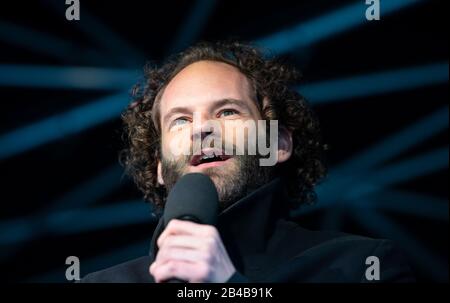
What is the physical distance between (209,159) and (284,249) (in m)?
0.30

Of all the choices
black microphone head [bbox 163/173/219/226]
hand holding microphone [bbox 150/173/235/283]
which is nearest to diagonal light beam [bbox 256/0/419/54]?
black microphone head [bbox 163/173/219/226]

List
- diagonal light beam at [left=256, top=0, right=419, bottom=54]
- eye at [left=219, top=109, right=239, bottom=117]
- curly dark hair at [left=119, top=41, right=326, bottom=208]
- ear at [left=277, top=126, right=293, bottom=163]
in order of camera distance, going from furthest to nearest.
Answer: diagonal light beam at [left=256, top=0, right=419, bottom=54], curly dark hair at [left=119, top=41, right=326, bottom=208], ear at [left=277, top=126, right=293, bottom=163], eye at [left=219, top=109, right=239, bottom=117]

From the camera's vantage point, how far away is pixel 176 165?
1789 millimetres

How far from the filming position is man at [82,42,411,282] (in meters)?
1.24

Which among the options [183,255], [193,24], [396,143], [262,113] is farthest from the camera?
[396,143]

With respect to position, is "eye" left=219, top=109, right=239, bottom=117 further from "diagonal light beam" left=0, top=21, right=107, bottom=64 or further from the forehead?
"diagonal light beam" left=0, top=21, right=107, bottom=64

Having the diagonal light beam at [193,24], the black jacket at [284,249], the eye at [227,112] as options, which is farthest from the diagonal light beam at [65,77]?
the black jacket at [284,249]

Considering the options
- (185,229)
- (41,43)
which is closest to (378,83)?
(41,43)

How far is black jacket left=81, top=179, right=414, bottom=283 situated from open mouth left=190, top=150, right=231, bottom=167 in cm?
14

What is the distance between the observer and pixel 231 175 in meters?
1.72

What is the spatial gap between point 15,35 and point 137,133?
65 centimetres

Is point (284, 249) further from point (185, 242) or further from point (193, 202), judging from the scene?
point (185, 242)

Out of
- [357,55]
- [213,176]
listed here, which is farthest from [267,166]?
[357,55]

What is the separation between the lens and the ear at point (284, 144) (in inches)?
79.9
